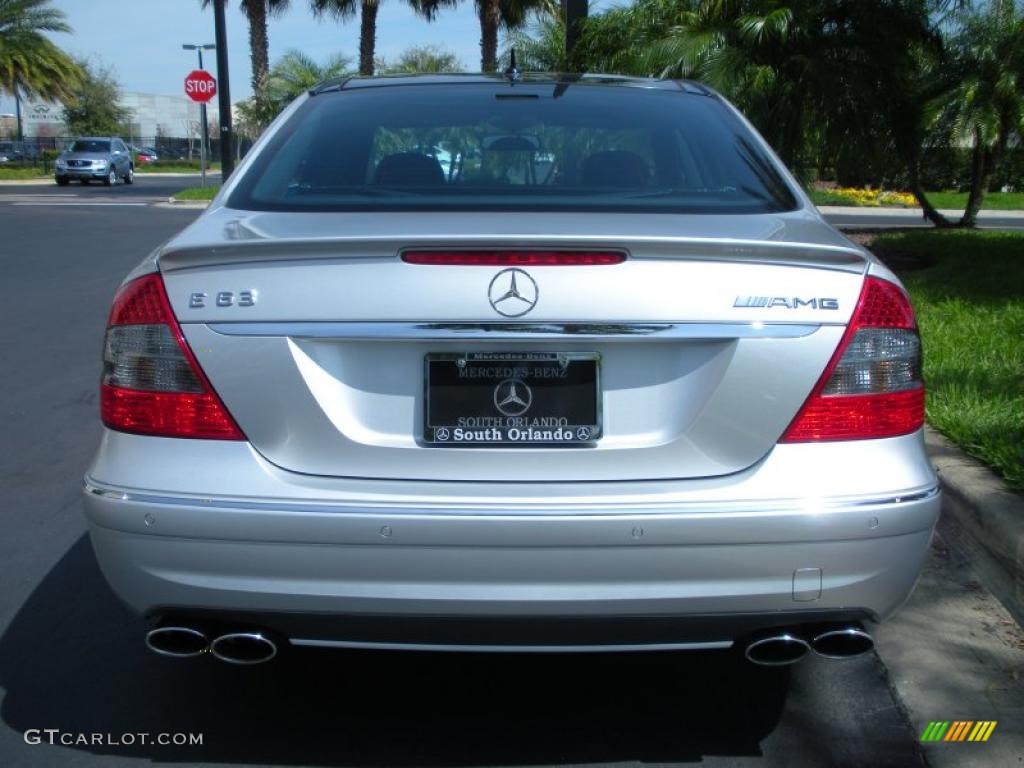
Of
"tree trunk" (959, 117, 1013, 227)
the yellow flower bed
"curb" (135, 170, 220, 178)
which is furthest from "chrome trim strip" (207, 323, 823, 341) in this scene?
"curb" (135, 170, 220, 178)

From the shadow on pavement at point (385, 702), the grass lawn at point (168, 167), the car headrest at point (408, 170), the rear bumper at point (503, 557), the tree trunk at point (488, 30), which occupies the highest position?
the tree trunk at point (488, 30)

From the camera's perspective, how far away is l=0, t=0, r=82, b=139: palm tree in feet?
141

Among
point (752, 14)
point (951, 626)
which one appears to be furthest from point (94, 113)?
point (951, 626)

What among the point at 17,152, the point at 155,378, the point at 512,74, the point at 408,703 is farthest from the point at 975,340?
the point at 17,152

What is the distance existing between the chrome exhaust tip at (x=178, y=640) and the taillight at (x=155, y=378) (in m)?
0.48

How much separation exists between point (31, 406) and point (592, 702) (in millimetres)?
4532

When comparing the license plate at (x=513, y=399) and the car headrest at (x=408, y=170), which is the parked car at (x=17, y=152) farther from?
the license plate at (x=513, y=399)

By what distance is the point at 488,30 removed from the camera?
97.2 ft

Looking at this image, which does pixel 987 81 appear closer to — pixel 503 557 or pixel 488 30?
pixel 503 557

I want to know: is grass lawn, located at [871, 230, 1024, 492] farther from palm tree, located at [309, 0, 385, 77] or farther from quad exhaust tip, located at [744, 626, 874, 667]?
palm tree, located at [309, 0, 385, 77]

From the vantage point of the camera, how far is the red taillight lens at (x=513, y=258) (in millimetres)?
2619

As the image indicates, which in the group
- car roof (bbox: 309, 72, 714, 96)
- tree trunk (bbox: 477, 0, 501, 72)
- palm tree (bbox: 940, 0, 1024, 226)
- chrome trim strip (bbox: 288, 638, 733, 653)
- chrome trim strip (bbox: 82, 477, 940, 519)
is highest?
tree trunk (bbox: 477, 0, 501, 72)

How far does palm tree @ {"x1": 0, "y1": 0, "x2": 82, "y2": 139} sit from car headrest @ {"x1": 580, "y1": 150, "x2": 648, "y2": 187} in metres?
44.6

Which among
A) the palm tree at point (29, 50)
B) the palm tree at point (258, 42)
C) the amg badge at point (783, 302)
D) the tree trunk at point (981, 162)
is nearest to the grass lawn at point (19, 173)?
the palm tree at point (29, 50)
